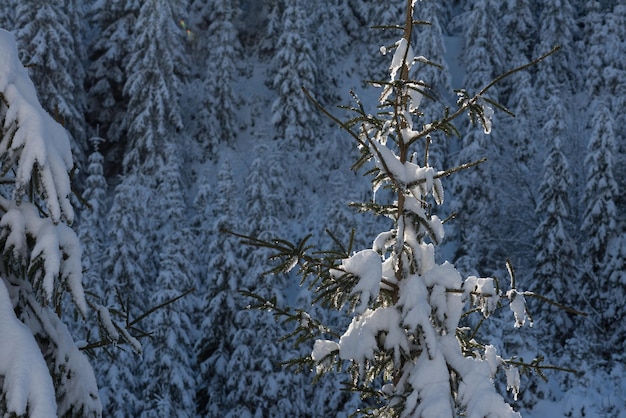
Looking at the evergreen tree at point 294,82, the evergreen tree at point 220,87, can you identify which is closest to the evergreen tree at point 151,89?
the evergreen tree at point 220,87

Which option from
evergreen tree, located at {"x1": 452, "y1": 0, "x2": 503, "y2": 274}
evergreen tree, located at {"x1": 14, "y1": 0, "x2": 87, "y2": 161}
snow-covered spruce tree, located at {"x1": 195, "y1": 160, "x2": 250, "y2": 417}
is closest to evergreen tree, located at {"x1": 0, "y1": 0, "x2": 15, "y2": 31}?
evergreen tree, located at {"x1": 14, "y1": 0, "x2": 87, "y2": 161}

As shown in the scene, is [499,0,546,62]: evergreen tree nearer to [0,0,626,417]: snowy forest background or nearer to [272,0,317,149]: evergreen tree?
[0,0,626,417]: snowy forest background

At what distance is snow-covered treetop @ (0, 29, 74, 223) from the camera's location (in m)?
3.17

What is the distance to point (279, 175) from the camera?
29562 millimetres

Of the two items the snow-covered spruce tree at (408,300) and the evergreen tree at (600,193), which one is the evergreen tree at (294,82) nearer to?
the evergreen tree at (600,193)

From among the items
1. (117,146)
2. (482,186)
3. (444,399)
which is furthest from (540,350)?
(117,146)

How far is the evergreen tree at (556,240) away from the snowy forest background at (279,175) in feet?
0.27

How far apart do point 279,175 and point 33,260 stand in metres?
26.4

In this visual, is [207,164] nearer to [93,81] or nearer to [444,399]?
[93,81]

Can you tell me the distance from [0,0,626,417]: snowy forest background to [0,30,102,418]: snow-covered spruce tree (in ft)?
30.0

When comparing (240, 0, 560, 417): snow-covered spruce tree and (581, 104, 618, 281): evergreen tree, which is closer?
(240, 0, 560, 417): snow-covered spruce tree

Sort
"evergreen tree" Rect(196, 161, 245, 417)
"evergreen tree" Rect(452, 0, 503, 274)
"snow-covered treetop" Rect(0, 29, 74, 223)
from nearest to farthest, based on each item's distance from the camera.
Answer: "snow-covered treetop" Rect(0, 29, 74, 223)
"evergreen tree" Rect(196, 161, 245, 417)
"evergreen tree" Rect(452, 0, 503, 274)

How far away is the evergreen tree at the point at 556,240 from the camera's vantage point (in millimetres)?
24328

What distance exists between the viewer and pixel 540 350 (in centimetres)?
2336
